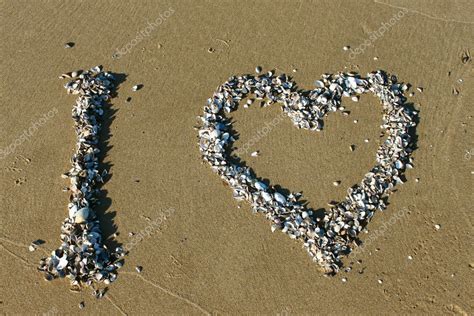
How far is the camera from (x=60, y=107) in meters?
6.69

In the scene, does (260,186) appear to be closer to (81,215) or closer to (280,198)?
(280,198)

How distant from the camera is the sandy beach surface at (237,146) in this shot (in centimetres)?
565

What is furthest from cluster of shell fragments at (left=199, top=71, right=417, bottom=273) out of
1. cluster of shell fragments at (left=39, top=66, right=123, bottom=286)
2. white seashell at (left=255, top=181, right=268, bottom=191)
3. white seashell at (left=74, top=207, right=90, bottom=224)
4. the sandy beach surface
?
white seashell at (left=74, top=207, right=90, bottom=224)

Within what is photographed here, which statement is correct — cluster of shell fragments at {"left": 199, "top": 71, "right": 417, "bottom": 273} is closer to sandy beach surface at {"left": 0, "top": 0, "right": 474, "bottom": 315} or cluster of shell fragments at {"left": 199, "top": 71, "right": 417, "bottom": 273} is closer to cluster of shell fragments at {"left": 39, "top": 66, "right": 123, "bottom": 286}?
sandy beach surface at {"left": 0, "top": 0, "right": 474, "bottom": 315}

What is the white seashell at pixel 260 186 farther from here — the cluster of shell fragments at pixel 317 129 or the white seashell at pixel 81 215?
the white seashell at pixel 81 215

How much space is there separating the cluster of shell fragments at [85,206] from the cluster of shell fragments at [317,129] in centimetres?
160

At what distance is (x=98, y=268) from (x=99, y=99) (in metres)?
2.58

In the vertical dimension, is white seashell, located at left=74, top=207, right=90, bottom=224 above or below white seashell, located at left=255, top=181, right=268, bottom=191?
above

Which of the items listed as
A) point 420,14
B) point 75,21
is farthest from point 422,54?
point 75,21

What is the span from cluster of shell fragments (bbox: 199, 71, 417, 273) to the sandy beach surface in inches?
6.0

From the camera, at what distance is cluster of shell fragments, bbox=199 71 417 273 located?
5.89m

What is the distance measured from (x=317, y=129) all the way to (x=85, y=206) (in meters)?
3.50

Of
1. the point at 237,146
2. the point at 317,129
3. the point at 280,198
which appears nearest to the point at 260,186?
the point at 280,198

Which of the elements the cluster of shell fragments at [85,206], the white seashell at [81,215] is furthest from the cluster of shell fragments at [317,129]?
the white seashell at [81,215]
